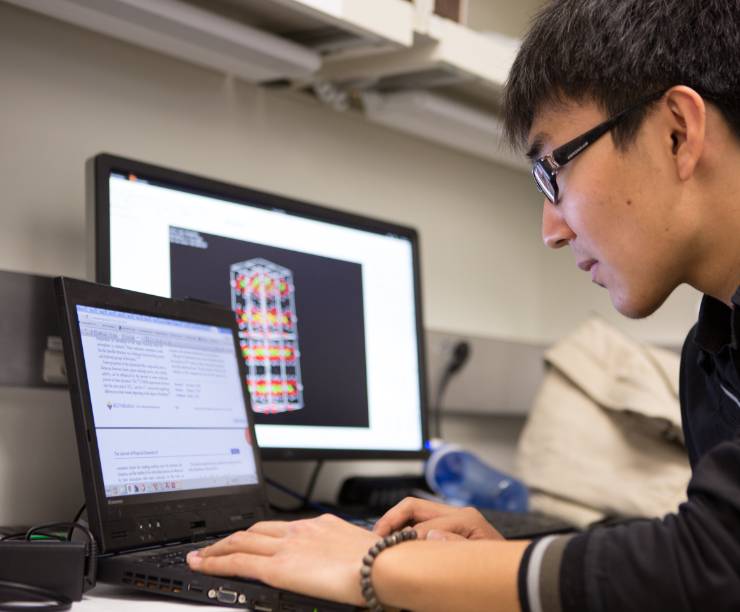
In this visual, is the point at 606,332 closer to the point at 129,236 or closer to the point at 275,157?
the point at 275,157

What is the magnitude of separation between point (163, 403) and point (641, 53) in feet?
1.96

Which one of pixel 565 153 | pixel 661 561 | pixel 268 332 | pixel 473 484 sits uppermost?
pixel 565 153

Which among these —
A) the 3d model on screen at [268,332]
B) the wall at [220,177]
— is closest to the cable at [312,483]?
the wall at [220,177]

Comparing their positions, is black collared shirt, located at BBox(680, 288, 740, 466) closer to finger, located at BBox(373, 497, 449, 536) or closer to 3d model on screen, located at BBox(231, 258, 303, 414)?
finger, located at BBox(373, 497, 449, 536)

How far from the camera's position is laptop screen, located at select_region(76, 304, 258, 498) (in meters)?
0.98

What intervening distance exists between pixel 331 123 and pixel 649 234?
0.98 m

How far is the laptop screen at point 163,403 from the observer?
0.98 meters

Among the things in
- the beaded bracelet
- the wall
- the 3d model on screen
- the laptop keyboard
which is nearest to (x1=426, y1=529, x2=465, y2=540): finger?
the beaded bracelet

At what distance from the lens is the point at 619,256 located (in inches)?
37.8

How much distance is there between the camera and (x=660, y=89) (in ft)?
2.95

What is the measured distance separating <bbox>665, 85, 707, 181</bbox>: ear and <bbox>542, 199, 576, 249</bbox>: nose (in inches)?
5.8

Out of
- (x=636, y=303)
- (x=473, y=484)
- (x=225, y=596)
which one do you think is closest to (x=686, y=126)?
(x=636, y=303)

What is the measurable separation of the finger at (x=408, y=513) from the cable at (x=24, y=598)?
32cm

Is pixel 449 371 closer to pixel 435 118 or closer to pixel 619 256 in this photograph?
pixel 435 118
